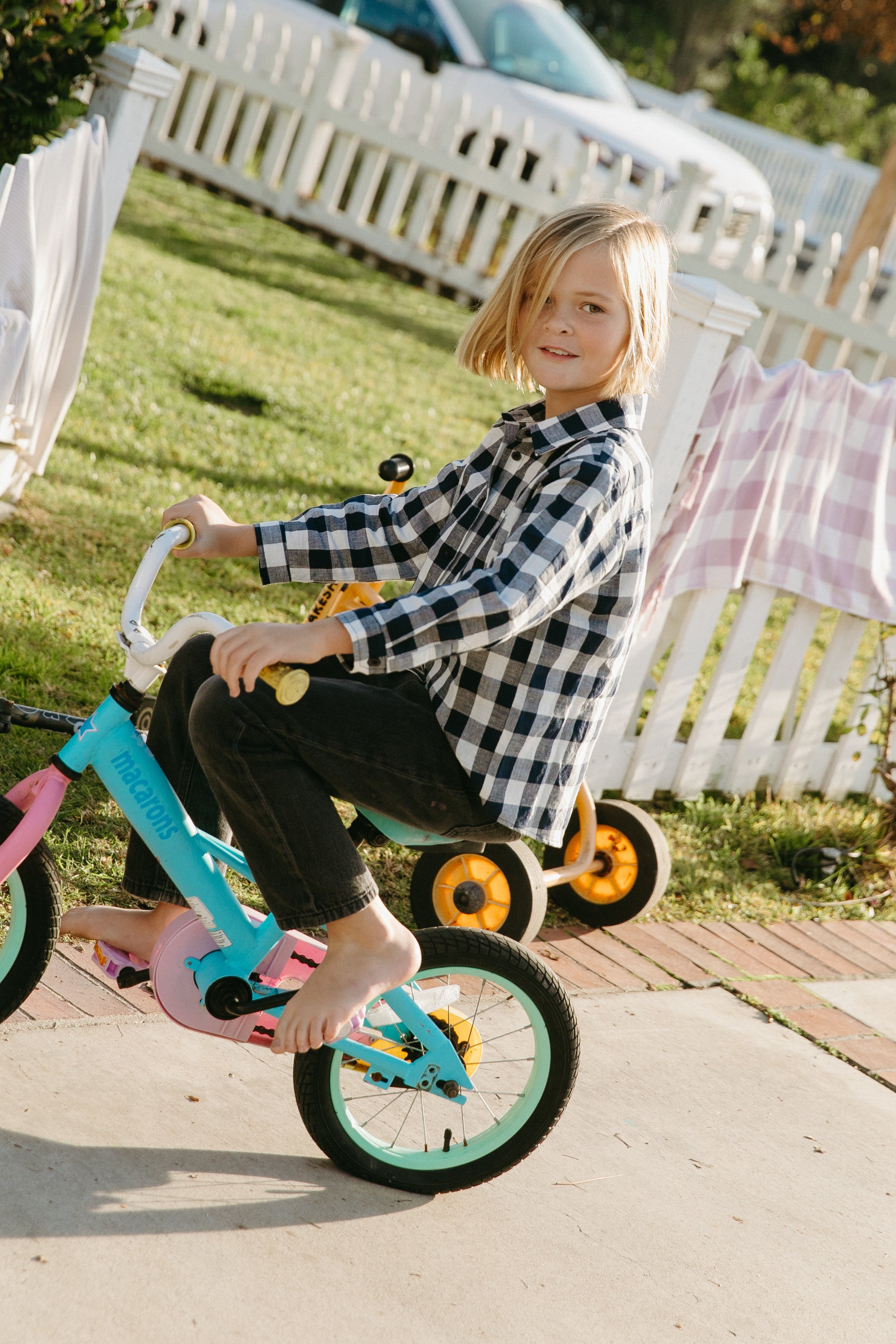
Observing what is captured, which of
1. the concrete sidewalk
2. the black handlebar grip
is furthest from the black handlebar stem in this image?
the black handlebar grip

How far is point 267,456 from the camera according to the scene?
19.5 feet

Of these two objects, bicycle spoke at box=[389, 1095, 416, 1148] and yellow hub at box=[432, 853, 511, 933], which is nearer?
bicycle spoke at box=[389, 1095, 416, 1148]

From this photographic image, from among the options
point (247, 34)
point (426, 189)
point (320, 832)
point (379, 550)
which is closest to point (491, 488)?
point (379, 550)

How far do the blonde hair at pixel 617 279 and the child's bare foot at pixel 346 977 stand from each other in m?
1.01

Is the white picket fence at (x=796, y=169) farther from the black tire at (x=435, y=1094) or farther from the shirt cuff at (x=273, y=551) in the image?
the black tire at (x=435, y=1094)

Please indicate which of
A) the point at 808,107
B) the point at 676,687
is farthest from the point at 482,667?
the point at 808,107

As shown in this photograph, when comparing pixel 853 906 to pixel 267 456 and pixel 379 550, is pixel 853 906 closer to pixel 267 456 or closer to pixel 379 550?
pixel 379 550

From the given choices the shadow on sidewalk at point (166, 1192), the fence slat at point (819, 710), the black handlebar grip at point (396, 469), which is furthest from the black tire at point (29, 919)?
the fence slat at point (819, 710)

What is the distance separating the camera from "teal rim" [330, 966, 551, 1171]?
241 centimetres

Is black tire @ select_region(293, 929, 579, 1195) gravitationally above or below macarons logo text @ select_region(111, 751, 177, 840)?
below

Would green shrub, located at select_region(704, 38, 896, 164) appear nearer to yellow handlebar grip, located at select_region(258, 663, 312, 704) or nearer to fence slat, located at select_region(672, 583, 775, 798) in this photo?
fence slat, located at select_region(672, 583, 775, 798)

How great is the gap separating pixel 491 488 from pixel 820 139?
2907 cm

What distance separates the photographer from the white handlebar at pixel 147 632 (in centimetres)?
213

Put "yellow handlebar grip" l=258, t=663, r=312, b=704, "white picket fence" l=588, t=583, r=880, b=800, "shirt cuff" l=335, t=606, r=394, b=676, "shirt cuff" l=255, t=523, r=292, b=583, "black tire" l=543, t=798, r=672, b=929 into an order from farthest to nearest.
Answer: "white picket fence" l=588, t=583, r=880, b=800, "black tire" l=543, t=798, r=672, b=929, "shirt cuff" l=255, t=523, r=292, b=583, "shirt cuff" l=335, t=606, r=394, b=676, "yellow handlebar grip" l=258, t=663, r=312, b=704
